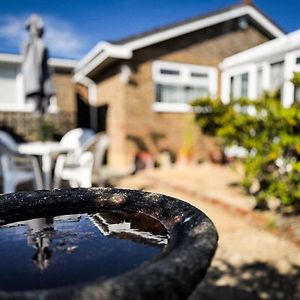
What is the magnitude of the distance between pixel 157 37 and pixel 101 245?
9.51m

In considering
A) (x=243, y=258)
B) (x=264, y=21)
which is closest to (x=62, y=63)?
(x=264, y=21)

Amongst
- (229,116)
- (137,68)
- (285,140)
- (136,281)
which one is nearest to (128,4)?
(137,68)

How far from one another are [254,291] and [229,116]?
3.16 m

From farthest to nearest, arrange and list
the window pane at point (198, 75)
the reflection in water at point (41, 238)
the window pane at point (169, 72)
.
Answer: the window pane at point (198, 75), the window pane at point (169, 72), the reflection in water at point (41, 238)

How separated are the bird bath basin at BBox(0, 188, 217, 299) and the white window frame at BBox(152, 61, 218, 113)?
8.67 metres

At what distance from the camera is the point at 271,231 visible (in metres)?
3.87

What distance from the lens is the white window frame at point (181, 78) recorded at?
1010cm

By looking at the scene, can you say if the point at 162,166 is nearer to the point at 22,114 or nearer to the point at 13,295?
the point at 22,114

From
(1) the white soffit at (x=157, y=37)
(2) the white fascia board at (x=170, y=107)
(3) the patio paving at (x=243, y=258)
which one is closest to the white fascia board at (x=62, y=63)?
(1) the white soffit at (x=157, y=37)

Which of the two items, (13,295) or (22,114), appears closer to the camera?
(13,295)

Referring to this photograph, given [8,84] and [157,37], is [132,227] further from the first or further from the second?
[8,84]

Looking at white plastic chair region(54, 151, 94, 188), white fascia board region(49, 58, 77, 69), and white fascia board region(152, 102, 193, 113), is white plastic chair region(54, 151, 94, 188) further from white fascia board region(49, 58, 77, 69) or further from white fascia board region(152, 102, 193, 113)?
white fascia board region(49, 58, 77, 69)

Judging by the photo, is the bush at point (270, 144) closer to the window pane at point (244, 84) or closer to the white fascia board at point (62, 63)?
the window pane at point (244, 84)

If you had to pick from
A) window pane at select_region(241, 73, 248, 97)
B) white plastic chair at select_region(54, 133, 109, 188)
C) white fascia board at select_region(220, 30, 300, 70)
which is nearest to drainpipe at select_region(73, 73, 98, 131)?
white fascia board at select_region(220, 30, 300, 70)
